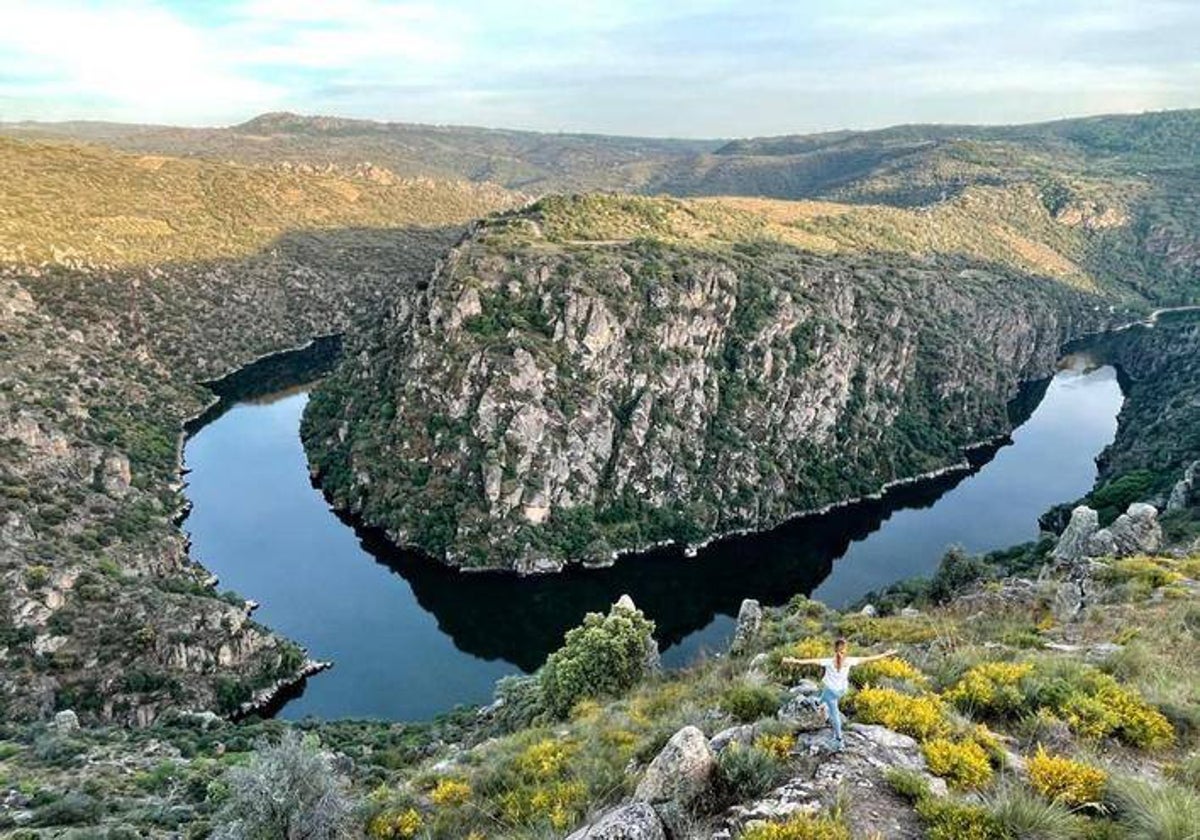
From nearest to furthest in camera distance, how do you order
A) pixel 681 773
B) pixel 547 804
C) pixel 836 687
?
pixel 681 773 < pixel 836 687 < pixel 547 804

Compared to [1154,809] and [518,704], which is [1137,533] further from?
[1154,809]

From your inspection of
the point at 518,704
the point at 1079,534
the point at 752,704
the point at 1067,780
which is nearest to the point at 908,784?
the point at 1067,780

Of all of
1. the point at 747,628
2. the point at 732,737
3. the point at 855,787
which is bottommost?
the point at 747,628

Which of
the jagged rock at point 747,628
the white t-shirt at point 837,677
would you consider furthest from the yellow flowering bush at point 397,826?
the jagged rock at point 747,628

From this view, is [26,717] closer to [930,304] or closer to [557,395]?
[557,395]

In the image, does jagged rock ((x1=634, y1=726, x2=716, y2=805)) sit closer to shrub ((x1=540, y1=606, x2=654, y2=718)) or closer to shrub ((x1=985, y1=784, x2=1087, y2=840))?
shrub ((x1=985, y1=784, x2=1087, y2=840))

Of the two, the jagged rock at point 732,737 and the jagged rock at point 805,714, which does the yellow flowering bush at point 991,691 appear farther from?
the jagged rock at point 732,737
